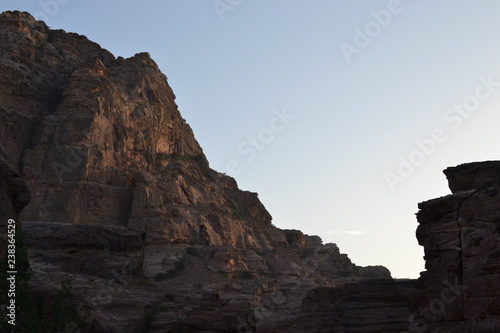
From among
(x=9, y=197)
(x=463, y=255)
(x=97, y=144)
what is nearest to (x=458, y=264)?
(x=463, y=255)

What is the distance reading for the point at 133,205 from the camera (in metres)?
96.3

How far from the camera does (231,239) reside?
10931 centimetres

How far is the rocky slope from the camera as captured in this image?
189 ft

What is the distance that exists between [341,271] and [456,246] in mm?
89034

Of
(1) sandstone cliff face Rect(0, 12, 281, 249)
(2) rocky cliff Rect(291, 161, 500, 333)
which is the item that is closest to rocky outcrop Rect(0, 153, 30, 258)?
(2) rocky cliff Rect(291, 161, 500, 333)

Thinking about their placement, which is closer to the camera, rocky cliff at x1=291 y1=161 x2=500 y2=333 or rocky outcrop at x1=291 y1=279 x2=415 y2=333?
rocky cliff at x1=291 y1=161 x2=500 y2=333

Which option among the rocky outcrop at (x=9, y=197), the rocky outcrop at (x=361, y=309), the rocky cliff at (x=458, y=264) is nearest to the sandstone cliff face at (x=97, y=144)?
the rocky outcrop at (x=361, y=309)

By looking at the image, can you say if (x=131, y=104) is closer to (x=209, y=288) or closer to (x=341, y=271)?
(x=209, y=288)

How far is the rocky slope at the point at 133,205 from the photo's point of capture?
2274 inches

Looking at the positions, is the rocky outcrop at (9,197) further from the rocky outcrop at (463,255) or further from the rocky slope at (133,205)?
the rocky outcrop at (463,255)

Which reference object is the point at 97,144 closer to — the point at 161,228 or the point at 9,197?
the point at 161,228

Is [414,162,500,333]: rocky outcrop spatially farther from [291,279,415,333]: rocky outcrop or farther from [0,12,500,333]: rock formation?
[291,279,415,333]: rocky outcrop

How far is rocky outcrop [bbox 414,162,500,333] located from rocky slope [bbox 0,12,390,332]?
21897 millimetres

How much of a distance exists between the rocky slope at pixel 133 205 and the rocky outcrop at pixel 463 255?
862 inches
